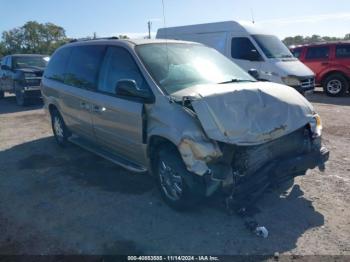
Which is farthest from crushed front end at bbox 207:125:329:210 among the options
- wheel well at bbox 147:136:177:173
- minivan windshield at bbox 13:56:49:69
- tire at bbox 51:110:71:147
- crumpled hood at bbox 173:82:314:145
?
minivan windshield at bbox 13:56:49:69

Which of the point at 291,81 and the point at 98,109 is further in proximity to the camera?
the point at 291,81

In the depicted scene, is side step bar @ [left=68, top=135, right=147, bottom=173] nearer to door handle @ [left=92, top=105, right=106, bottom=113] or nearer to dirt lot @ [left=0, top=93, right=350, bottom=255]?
dirt lot @ [left=0, top=93, right=350, bottom=255]

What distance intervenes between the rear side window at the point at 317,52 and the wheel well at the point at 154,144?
11.2m

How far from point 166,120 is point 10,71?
37.8 ft

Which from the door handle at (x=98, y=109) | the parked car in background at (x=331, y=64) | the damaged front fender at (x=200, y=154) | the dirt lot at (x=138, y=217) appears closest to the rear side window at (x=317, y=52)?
the parked car in background at (x=331, y=64)

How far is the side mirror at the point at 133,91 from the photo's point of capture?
13.3ft

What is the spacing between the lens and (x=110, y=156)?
495 centimetres

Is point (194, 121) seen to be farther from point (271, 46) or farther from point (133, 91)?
point (271, 46)

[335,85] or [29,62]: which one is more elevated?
[29,62]

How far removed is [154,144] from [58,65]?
341cm

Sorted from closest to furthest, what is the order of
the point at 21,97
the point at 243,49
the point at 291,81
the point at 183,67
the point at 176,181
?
1. the point at 176,181
2. the point at 183,67
3. the point at 291,81
4. the point at 243,49
5. the point at 21,97

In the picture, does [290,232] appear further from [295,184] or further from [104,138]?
[104,138]

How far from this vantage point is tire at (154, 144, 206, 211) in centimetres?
364

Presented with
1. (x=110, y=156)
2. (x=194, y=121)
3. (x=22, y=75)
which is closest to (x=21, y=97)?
(x=22, y=75)
